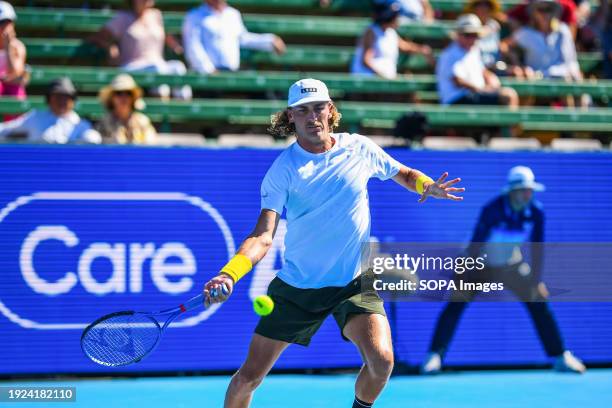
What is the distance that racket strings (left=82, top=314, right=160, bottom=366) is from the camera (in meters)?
5.40

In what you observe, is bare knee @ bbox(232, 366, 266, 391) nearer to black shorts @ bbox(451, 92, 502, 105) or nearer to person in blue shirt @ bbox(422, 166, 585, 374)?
person in blue shirt @ bbox(422, 166, 585, 374)

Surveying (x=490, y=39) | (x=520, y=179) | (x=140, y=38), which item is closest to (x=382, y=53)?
(x=490, y=39)

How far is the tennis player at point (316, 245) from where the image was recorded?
5496 millimetres

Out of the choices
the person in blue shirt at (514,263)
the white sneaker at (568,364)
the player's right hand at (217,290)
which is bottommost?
the white sneaker at (568,364)

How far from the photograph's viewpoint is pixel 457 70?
1056cm

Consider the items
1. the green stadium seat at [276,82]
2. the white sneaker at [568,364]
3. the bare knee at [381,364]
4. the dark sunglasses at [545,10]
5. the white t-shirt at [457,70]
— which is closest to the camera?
the bare knee at [381,364]

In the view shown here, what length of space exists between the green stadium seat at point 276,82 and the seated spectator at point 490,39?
0.23 metres

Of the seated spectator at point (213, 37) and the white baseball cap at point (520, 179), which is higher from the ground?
the seated spectator at point (213, 37)

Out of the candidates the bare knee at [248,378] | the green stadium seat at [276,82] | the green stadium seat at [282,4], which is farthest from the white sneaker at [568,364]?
the green stadium seat at [282,4]

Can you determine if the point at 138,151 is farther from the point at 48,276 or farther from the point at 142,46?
the point at 142,46

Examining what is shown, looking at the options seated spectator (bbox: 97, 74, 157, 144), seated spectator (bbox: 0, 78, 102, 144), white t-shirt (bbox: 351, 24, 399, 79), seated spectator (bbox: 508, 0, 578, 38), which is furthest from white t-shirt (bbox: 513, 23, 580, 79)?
seated spectator (bbox: 0, 78, 102, 144)

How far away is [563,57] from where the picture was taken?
38.0 ft

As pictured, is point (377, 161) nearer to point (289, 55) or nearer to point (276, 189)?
point (276, 189)

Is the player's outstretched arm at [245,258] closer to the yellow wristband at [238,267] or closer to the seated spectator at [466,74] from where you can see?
the yellow wristband at [238,267]
